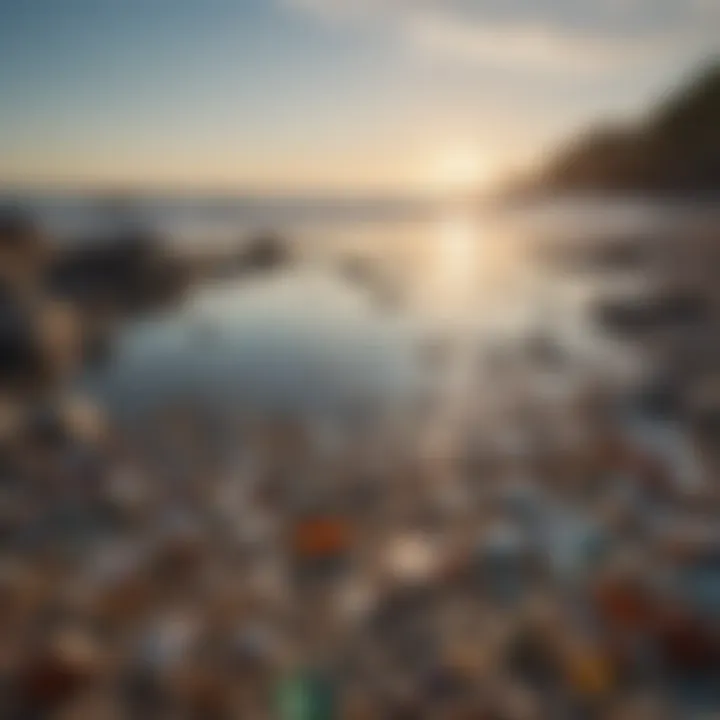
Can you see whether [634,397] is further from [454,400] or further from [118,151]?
[118,151]

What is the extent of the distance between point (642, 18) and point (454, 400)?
69 centimetres

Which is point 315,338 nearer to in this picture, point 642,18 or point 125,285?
point 125,285

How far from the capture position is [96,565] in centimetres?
84

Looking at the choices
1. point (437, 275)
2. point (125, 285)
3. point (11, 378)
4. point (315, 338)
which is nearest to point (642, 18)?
point (437, 275)

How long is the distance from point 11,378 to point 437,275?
0.85 metres

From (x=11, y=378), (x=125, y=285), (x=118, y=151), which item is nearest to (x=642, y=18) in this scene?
(x=118, y=151)

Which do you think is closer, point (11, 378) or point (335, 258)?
A: point (11, 378)

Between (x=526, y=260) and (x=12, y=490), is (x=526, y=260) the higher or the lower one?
the higher one

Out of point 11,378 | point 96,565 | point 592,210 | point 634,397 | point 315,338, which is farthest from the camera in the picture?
point 592,210

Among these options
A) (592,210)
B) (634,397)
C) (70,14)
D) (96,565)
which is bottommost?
(96,565)

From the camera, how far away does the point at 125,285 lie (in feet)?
4.59

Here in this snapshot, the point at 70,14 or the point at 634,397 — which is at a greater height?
the point at 70,14

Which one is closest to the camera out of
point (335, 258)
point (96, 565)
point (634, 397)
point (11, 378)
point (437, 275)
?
point (96, 565)

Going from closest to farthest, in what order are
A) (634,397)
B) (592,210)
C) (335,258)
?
1. (634,397)
2. (335,258)
3. (592,210)
